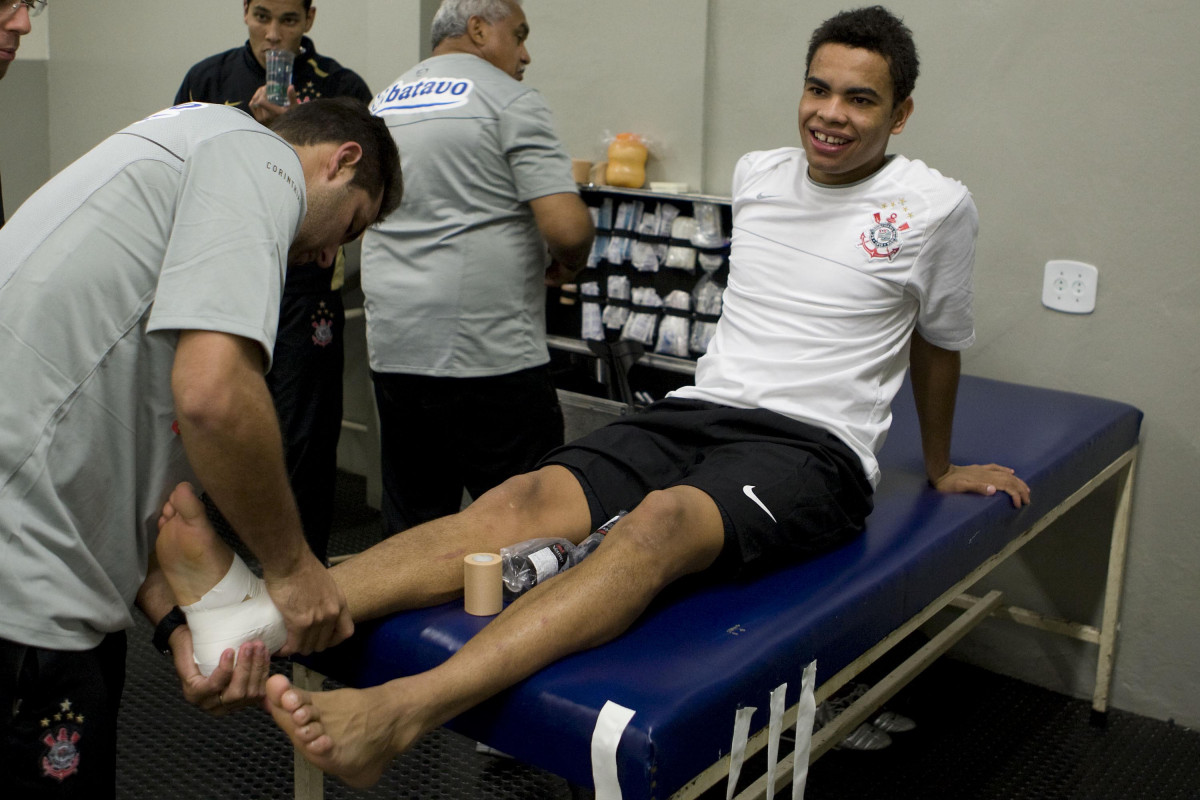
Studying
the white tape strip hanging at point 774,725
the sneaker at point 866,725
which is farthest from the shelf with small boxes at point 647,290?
the white tape strip hanging at point 774,725

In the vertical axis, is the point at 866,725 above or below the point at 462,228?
below

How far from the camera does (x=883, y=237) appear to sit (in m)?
1.86

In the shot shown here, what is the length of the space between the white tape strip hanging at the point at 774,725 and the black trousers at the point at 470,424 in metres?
1.22

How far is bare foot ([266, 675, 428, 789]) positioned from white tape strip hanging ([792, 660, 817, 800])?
0.47 m

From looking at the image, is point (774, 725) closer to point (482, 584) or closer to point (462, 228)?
point (482, 584)

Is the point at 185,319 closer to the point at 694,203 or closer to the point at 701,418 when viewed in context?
the point at 701,418

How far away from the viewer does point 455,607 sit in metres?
1.42

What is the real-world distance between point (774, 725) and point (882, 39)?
3.96 ft

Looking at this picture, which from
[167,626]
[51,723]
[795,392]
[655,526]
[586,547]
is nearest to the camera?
[51,723]

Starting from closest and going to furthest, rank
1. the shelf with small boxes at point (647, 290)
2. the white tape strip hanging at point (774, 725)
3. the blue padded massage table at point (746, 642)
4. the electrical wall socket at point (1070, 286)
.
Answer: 1. the blue padded massage table at point (746, 642)
2. the white tape strip hanging at point (774, 725)
3. the electrical wall socket at point (1070, 286)
4. the shelf with small boxes at point (647, 290)

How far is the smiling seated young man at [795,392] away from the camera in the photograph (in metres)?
1.48

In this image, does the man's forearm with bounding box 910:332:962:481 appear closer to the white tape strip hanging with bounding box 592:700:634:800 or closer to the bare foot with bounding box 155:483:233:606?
the white tape strip hanging with bounding box 592:700:634:800

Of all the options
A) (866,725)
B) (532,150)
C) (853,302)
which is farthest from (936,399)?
(532,150)

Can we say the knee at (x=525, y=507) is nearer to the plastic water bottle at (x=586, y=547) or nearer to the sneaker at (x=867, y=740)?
the plastic water bottle at (x=586, y=547)
